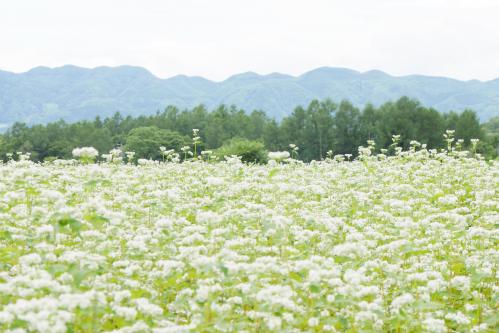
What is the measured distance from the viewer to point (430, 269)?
803cm

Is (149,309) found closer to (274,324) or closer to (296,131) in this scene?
(274,324)

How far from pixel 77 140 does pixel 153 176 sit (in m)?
95.0

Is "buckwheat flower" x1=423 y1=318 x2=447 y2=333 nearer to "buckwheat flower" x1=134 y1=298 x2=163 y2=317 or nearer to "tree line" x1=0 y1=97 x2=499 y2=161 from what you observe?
"buckwheat flower" x1=134 y1=298 x2=163 y2=317

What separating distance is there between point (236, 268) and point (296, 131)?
294 ft

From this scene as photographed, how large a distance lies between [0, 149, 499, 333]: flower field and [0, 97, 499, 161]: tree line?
176 ft

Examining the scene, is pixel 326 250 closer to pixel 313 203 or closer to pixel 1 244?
pixel 313 203

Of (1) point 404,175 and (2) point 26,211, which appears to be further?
(1) point 404,175

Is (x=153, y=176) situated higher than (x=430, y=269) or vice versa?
(x=153, y=176)

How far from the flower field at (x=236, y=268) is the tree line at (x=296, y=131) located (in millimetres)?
53786

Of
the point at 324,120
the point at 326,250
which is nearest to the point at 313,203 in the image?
the point at 326,250

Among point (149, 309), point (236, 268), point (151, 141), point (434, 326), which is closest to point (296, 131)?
point (151, 141)

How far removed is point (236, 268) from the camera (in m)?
5.80

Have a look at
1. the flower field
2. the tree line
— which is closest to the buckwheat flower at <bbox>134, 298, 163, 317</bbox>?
the flower field

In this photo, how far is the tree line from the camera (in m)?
81.6
